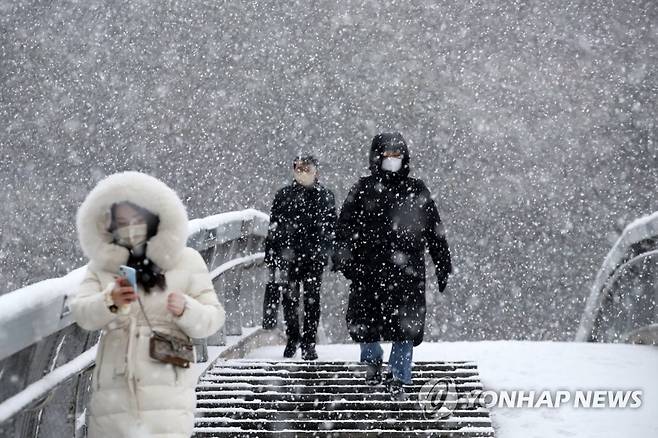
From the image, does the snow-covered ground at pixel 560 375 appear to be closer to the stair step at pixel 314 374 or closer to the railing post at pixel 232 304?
the stair step at pixel 314 374

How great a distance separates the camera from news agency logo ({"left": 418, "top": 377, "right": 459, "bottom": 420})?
17.9 feet

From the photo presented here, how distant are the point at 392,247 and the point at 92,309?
301 centimetres

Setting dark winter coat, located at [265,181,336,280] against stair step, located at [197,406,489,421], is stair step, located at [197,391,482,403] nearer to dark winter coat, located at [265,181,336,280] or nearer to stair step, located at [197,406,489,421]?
stair step, located at [197,406,489,421]

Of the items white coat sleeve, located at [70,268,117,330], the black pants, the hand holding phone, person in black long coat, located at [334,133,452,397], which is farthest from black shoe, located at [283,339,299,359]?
the hand holding phone

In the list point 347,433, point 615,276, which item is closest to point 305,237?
point 347,433

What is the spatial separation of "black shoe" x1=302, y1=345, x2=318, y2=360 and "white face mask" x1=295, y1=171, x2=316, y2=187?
1.37 meters

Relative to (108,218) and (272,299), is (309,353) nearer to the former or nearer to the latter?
(272,299)

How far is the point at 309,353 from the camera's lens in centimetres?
801

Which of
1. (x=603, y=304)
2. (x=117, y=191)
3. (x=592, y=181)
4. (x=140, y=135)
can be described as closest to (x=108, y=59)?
(x=140, y=135)

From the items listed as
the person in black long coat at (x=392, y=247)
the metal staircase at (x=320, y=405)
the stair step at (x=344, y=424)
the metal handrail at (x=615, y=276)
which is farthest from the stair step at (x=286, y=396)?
the metal handrail at (x=615, y=276)

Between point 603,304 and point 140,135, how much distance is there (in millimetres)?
53851

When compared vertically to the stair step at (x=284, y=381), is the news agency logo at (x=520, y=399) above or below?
below

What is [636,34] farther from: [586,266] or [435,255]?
[435,255]

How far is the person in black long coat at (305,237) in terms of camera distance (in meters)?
7.84
